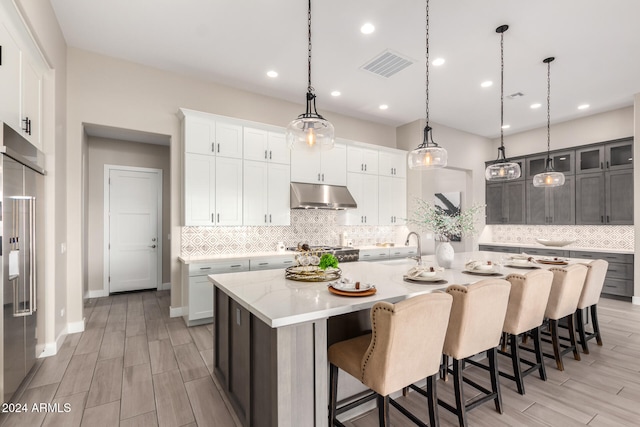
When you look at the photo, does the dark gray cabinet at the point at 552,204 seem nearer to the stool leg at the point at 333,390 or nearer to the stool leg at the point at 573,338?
the stool leg at the point at 573,338

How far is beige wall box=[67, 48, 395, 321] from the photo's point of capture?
12.6 feet

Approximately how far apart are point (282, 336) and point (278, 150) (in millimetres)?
3818

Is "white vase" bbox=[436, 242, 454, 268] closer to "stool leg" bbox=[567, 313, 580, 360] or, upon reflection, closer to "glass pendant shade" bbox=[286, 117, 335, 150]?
"stool leg" bbox=[567, 313, 580, 360]

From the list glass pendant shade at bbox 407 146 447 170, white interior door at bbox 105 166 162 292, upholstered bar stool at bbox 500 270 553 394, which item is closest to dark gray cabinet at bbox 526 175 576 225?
glass pendant shade at bbox 407 146 447 170

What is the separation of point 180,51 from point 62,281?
9.87 feet

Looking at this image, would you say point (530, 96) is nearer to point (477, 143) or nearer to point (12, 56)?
point (477, 143)

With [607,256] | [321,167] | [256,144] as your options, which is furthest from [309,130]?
[607,256]

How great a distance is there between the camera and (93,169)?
5.48 meters

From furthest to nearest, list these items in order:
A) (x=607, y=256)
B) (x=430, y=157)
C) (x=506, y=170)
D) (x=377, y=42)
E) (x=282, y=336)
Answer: (x=607, y=256) < (x=506, y=170) < (x=377, y=42) < (x=430, y=157) < (x=282, y=336)

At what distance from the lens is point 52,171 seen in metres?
3.17

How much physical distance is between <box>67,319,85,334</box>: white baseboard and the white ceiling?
333cm

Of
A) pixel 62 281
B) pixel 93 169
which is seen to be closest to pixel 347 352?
pixel 62 281

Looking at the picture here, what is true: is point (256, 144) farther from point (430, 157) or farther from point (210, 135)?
point (430, 157)

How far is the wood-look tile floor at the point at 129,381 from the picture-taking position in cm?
218
